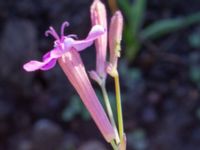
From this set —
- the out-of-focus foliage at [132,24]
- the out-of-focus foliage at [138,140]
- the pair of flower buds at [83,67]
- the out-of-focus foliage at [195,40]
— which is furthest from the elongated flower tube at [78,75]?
the out-of-focus foliage at [195,40]

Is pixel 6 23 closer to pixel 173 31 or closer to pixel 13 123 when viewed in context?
pixel 13 123

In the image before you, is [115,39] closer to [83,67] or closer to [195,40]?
[83,67]

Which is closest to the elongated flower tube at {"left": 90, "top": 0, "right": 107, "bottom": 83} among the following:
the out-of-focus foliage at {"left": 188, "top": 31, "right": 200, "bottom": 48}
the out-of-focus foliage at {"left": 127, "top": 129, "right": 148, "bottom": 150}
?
the out-of-focus foliage at {"left": 127, "top": 129, "right": 148, "bottom": 150}

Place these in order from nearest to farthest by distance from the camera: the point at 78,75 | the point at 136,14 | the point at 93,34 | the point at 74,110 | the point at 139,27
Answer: the point at 93,34 < the point at 78,75 < the point at 74,110 < the point at 136,14 < the point at 139,27

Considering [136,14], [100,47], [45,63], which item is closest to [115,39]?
[100,47]

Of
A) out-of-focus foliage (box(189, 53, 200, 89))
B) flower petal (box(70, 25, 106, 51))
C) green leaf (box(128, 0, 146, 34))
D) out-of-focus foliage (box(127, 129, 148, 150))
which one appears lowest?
out-of-focus foliage (box(127, 129, 148, 150))

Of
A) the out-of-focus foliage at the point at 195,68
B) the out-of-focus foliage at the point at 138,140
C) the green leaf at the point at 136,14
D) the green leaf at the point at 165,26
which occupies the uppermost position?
the green leaf at the point at 136,14

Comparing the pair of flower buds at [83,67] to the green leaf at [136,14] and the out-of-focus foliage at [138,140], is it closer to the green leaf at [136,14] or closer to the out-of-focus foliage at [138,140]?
the out-of-focus foliage at [138,140]

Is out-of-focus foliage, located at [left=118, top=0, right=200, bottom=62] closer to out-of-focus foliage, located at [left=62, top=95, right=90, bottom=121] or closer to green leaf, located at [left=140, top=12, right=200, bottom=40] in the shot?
green leaf, located at [left=140, top=12, right=200, bottom=40]
